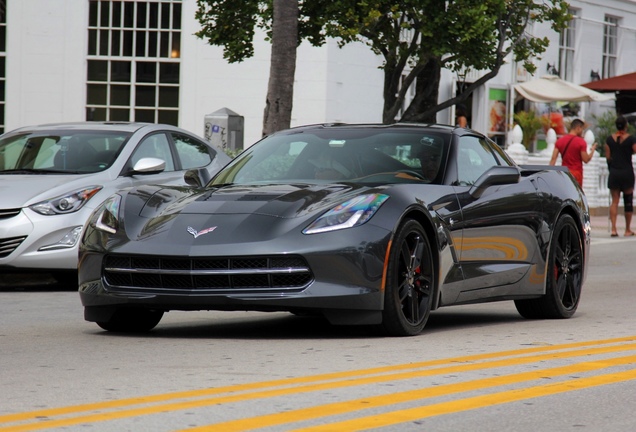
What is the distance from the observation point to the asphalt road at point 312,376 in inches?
201

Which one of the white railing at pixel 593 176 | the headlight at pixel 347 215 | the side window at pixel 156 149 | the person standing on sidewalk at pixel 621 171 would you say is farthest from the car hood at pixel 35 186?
the white railing at pixel 593 176

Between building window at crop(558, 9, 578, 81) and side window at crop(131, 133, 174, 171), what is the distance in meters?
23.6

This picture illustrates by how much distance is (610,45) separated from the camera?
3791 cm

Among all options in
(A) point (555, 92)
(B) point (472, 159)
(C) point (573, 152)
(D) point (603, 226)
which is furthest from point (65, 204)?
(A) point (555, 92)

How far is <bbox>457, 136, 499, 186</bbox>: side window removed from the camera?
8.85 m

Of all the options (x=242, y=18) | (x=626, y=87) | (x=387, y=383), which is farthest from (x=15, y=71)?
(x=387, y=383)

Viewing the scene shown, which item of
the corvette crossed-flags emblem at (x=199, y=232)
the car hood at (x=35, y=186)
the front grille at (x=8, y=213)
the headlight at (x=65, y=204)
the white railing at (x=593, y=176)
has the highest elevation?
the corvette crossed-flags emblem at (x=199, y=232)

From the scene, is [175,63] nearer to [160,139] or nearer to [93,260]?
[160,139]

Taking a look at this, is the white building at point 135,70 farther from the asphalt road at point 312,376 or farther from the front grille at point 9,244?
the asphalt road at point 312,376

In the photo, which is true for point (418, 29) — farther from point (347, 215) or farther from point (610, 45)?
point (610, 45)

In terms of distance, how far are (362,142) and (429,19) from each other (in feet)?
31.6

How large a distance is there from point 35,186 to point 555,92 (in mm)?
22052

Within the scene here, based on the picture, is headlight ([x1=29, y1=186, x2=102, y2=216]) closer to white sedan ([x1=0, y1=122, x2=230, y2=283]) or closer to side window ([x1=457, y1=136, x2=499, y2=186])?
white sedan ([x1=0, y1=122, x2=230, y2=283])

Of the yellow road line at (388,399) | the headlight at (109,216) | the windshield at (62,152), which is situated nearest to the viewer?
the yellow road line at (388,399)
